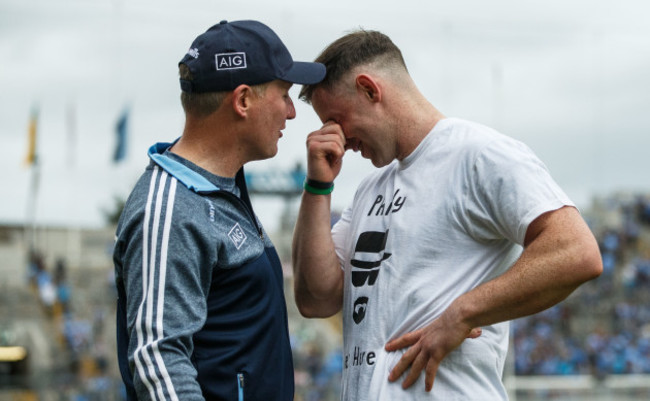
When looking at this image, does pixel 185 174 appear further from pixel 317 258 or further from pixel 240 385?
pixel 317 258

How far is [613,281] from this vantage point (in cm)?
2375

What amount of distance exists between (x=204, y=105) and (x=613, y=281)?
22971mm

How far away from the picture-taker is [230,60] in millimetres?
2336

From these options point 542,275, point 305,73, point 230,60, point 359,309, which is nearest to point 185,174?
point 230,60

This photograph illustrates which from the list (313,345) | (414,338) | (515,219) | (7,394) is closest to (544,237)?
(515,219)

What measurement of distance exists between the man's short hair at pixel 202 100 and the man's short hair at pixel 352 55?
410 mm

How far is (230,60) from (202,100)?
0.44 feet

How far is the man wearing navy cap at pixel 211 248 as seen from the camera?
2.10 m

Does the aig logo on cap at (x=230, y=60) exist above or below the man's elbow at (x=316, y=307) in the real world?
above

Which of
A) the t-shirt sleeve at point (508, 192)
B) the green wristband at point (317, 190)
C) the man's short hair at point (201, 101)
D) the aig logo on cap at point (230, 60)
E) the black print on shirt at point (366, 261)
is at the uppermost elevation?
the aig logo on cap at point (230, 60)

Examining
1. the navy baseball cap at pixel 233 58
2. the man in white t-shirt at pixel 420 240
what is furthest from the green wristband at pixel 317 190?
the navy baseball cap at pixel 233 58

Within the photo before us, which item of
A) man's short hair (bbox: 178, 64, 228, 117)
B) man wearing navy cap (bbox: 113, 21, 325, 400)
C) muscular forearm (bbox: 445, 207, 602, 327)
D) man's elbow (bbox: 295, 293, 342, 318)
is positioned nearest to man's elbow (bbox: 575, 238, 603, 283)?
muscular forearm (bbox: 445, 207, 602, 327)

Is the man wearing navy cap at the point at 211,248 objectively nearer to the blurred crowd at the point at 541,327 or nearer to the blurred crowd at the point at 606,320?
the blurred crowd at the point at 541,327

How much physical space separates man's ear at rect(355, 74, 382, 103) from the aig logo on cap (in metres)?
0.51
